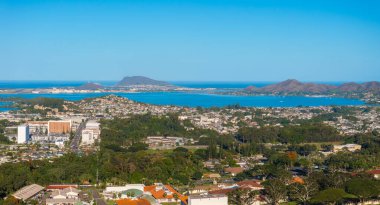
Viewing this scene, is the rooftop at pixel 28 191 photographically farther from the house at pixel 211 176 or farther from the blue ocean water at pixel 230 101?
the blue ocean water at pixel 230 101

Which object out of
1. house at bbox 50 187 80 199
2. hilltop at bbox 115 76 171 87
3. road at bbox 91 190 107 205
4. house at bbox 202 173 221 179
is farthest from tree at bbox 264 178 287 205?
hilltop at bbox 115 76 171 87

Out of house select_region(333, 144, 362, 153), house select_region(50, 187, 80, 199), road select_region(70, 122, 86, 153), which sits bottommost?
road select_region(70, 122, 86, 153)

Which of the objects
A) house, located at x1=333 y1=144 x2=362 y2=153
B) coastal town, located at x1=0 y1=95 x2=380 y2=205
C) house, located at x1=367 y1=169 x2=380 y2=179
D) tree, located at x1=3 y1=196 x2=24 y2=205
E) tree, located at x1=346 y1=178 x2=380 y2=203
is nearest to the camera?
tree, located at x1=3 y1=196 x2=24 y2=205

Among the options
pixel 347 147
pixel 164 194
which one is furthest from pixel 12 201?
pixel 347 147

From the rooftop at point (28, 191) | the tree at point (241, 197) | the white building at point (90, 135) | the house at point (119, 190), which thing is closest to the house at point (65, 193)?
the rooftop at point (28, 191)

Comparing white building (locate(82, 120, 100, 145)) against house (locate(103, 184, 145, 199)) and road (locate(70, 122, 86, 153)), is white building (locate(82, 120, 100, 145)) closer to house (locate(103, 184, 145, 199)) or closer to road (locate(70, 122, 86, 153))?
road (locate(70, 122, 86, 153))

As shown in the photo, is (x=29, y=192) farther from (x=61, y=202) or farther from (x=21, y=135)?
(x=21, y=135)
